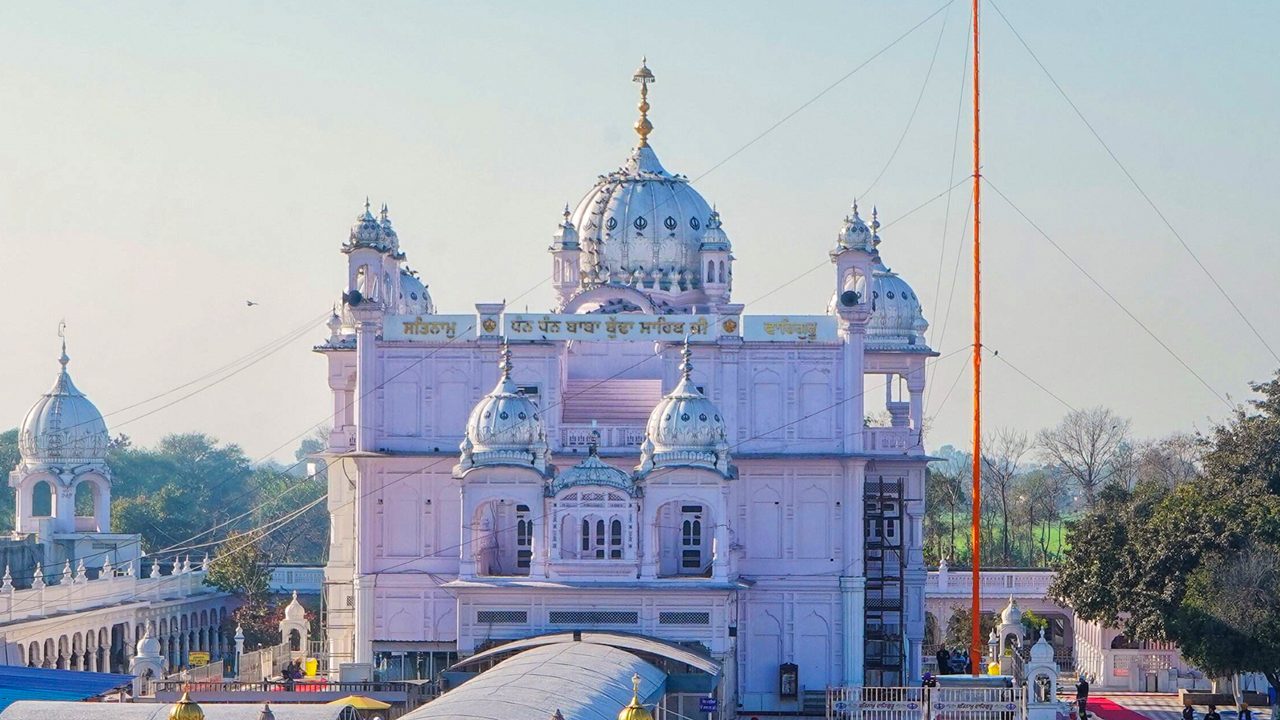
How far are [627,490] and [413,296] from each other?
1504 cm

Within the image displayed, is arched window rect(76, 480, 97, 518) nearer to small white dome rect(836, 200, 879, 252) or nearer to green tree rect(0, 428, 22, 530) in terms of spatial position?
green tree rect(0, 428, 22, 530)

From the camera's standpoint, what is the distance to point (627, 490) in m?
50.3

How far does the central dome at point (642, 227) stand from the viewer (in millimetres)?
60594

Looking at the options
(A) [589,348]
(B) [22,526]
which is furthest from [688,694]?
(B) [22,526]

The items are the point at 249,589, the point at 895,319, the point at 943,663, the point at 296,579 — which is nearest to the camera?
the point at 943,663

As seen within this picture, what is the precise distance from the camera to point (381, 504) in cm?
5406

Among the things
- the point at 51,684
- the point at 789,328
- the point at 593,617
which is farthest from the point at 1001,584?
the point at 51,684

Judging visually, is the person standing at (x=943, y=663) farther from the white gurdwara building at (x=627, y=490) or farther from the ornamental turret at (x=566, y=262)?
the ornamental turret at (x=566, y=262)

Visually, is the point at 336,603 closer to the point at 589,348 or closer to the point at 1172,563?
the point at 589,348

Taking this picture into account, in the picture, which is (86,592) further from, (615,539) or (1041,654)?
(1041,654)

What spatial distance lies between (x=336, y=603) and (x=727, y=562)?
36.7ft

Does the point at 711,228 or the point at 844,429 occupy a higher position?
the point at 711,228

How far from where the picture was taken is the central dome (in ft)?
199

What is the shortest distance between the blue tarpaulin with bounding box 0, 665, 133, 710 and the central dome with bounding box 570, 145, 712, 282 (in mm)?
16426
